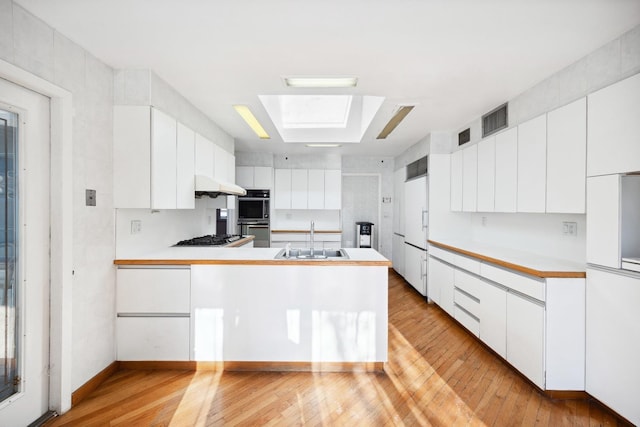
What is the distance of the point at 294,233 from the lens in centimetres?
615

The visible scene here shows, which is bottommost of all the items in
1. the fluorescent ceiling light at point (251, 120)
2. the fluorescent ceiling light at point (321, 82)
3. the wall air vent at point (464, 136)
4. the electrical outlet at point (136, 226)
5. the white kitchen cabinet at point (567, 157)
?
the electrical outlet at point (136, 226)

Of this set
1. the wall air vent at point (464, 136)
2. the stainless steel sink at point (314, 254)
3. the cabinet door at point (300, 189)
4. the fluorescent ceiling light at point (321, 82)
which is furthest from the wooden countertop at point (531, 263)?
the cabinet door at point (300, 189)

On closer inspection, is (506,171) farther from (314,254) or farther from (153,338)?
(153,338)

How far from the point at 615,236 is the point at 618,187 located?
306mm

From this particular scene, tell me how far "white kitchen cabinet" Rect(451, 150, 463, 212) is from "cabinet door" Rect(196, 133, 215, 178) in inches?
125

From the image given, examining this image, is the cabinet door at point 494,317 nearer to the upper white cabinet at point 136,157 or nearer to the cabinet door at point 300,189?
the upper white cabinet at point 136,157

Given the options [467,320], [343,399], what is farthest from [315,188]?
[343,399]

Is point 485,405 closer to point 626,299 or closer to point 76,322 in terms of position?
point 626,299

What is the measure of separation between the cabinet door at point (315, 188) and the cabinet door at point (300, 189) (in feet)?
0.21

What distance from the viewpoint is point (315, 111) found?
464cm

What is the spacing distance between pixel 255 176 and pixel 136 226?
3.45 metres

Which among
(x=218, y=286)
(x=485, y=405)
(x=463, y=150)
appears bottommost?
(x=485, y=405)

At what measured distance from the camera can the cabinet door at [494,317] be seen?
2551mm

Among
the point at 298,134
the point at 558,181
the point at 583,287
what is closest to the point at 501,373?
the point at 583,287
